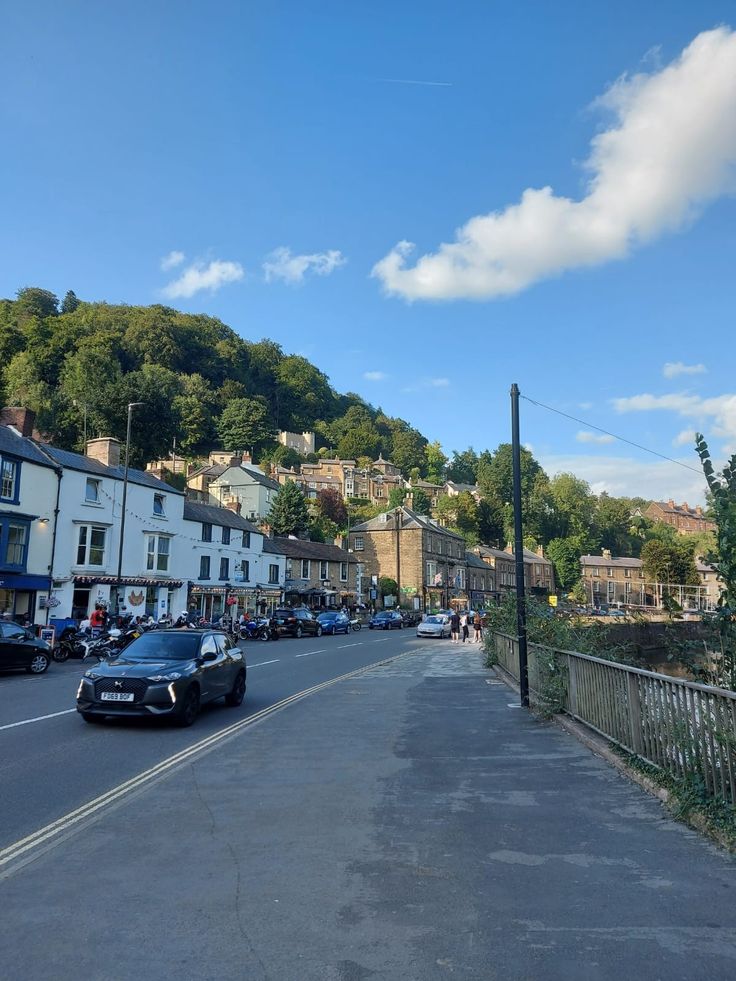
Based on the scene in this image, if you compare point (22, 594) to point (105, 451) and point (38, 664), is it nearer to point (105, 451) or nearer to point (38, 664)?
point (105, 451)

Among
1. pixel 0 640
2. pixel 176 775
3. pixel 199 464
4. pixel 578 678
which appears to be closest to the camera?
pixel 176 775

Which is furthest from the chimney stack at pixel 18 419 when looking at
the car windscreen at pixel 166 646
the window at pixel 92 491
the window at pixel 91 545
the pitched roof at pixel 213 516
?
the car windscreen at pixel 166 646

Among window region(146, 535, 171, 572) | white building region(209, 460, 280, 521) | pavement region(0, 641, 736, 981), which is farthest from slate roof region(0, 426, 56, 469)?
white building region(209, 460, 280, 521)

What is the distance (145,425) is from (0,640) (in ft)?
250

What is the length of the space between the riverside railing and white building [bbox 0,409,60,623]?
82.1 ft

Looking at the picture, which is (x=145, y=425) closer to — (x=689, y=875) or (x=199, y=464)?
(x=199, y=464)

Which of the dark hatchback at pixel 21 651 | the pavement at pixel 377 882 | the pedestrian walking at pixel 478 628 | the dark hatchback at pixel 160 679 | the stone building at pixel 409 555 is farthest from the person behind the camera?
the stone building at pixel 409 555

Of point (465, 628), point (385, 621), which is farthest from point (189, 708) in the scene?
point (385, 621)

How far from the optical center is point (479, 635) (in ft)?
134

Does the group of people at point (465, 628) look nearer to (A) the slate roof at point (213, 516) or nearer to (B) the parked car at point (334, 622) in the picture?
(B) the parked car at point (334, 622)

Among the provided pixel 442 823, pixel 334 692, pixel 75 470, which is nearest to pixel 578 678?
pixel 442 823

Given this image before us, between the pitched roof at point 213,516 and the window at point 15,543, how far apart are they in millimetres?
12492

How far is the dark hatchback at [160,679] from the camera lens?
10.3m

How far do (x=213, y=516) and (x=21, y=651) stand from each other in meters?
27.6
